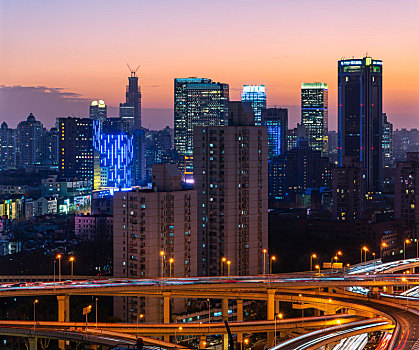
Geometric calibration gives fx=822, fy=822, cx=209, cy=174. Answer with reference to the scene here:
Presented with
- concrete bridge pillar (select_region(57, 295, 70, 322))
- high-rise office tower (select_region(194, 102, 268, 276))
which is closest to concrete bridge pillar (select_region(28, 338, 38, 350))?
concrete bridge pillar (select_region(57, 295, 70, 322))

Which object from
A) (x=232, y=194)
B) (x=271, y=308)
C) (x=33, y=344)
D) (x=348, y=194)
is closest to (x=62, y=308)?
(x=33, y=344)

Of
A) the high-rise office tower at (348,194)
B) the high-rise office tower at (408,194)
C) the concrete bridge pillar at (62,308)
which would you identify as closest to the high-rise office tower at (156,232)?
the concrete bridge pillar at (62,308)

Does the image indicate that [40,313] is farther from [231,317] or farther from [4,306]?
[231,317]

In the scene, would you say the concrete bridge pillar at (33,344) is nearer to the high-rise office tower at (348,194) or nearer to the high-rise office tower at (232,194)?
the high-rise office tower at (232,194)

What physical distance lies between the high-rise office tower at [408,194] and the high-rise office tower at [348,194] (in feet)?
40.4

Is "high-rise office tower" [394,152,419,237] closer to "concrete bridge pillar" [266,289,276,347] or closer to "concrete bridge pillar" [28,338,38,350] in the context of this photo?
"concrete bridge pillar" [266,289,276,347]

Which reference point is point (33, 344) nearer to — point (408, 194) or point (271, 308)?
point (271, 308)

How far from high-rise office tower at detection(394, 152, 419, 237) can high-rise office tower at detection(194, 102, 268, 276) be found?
166ft

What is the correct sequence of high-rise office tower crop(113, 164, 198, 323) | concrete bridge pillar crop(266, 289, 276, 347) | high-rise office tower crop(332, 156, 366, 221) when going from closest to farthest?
concrete bridge pillar crop(266, 289, 276, 347), high-rise office tower crop(113, 164, 198, 323), high-rise office tower crop(332, 156, 366, 221)

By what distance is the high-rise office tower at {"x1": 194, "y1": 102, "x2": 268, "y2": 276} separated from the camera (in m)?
75.6

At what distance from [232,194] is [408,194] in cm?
5628

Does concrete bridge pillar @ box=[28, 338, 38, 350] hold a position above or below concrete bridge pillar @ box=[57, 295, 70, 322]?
below

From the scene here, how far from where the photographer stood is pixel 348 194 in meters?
140

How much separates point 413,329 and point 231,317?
2579 centimetres
